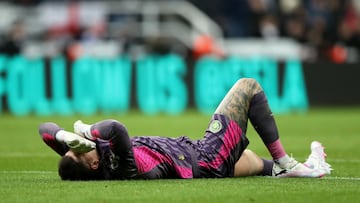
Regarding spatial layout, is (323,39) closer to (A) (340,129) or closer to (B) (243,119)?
(A) (340,129)

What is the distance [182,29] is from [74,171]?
792 inches

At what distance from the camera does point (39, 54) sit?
26.8 m

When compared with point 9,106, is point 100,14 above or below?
above

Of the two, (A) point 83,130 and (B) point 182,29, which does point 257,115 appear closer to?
(A) point 83,130

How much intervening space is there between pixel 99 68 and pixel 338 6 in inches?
336

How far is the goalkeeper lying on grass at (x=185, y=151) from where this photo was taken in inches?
320

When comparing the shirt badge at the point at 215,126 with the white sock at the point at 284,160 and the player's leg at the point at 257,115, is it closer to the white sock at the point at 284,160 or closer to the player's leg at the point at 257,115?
the player's leg at the point at 257,115

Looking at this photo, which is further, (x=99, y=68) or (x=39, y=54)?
(x=39, y=54)

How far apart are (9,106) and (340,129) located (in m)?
8.96

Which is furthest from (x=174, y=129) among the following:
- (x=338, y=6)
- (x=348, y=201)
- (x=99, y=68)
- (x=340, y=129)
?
(x=338, y=6)

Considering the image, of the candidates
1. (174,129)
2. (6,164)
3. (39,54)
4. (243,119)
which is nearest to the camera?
(243,119)

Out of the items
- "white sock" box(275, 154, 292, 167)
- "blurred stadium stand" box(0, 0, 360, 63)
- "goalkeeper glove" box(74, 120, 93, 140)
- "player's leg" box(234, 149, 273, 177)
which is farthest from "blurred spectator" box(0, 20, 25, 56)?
"goalkeeper glove" box(74, 120, 93, 140)

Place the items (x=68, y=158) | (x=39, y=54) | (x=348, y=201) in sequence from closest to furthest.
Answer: (x=348, y=201) → (x=68, y=158) → (x=39, y=54)

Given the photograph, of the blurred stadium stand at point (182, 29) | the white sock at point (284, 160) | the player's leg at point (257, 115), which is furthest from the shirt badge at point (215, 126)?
the blurred stadium stand at point (182, 29)
